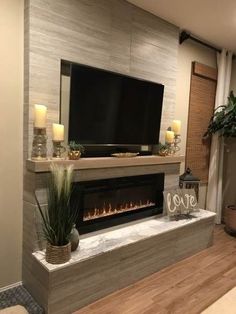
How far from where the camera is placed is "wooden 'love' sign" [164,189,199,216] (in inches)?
113

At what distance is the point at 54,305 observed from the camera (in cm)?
189

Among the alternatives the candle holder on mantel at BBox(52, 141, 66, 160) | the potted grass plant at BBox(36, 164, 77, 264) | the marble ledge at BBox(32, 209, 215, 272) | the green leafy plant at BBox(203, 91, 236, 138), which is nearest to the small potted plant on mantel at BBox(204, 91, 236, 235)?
the green leafy plant at BBox(203, 91, 236, 138)

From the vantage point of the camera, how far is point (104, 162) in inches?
95.0

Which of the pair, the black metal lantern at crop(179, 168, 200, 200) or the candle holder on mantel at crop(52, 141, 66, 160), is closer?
the candle holder on mantel at crop(52, 141, 66, 160)

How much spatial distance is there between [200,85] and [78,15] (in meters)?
2.00

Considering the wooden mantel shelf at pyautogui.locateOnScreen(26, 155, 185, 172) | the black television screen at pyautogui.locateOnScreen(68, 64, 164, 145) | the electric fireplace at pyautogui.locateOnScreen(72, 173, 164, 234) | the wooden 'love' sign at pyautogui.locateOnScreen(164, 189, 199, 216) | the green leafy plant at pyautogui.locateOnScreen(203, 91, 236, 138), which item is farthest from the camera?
the green leafy plant at pyautogui.locateOnScreen(203, 91, 236, 138)

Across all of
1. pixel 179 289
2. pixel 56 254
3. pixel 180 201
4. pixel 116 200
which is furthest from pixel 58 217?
pixel 180 201

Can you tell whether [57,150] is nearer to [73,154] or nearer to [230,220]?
[73,154]

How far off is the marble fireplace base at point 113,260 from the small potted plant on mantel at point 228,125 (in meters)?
Result: 0.62

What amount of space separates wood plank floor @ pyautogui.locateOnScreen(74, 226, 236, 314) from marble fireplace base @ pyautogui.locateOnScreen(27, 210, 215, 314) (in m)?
0.07

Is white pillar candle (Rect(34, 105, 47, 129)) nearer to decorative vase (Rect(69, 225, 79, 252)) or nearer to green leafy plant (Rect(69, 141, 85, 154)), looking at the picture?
green leafy plant (Rect(69, 141, 85, 154))

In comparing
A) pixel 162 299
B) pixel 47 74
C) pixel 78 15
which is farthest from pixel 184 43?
pixel 162 299

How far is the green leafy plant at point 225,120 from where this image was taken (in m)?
3.51

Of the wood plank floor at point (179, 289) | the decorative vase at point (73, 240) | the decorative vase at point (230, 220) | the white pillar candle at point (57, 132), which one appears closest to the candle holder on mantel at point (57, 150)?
the white pillar candle at point (57, 132)
